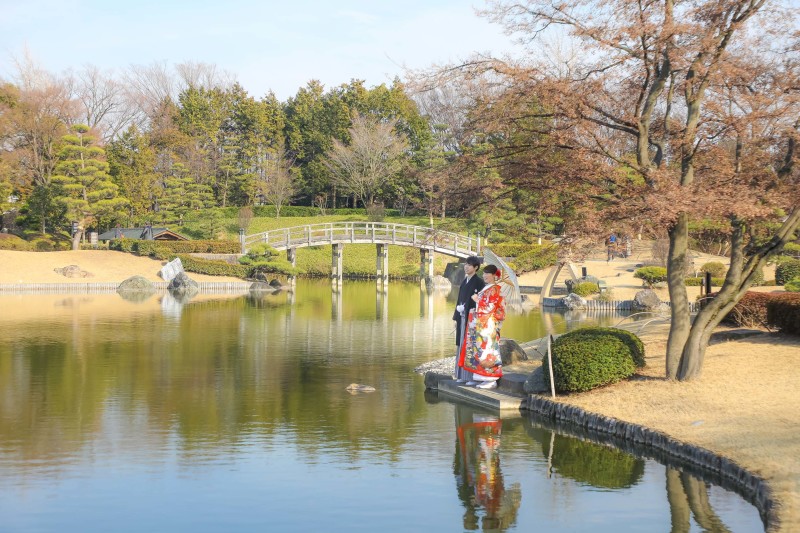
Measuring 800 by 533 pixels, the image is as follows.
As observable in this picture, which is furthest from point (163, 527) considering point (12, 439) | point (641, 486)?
point (641, 486)

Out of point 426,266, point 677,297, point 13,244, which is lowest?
point 677,297

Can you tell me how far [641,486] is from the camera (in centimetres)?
916

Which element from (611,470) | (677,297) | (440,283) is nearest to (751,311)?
(677,297)

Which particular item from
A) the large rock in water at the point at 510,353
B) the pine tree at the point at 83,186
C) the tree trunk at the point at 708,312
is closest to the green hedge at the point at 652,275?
the large rock in water at the point at 510,353

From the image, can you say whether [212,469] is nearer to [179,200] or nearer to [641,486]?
[641,486]

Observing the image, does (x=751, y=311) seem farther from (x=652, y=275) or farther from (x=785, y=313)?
(x=652, y=275)

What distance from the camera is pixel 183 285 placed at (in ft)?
121

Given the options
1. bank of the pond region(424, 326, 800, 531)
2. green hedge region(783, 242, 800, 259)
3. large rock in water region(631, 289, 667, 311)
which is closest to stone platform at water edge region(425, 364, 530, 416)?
bank of the pond region(424, 326, 800, 531)

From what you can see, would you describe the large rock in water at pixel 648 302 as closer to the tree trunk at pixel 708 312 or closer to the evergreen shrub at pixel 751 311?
the evergreen shrub at pixel 751 311

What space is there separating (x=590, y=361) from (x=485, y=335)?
1793 millimetres

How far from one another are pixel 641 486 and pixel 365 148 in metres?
50.4

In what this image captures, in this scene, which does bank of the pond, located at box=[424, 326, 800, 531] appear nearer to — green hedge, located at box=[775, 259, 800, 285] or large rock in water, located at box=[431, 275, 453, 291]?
green hedge, located at box=[775, 259, 800, 285]

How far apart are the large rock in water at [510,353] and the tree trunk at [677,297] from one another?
321 centimetres

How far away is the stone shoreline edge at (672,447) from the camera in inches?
319
